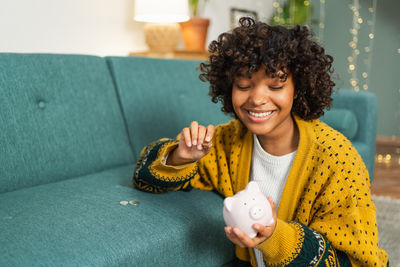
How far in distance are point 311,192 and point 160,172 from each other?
1.36ft

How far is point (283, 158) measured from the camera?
105 centimetres

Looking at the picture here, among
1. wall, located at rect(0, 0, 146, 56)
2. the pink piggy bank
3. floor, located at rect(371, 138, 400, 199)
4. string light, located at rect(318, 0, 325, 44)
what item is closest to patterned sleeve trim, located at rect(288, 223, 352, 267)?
the pink piggy bank

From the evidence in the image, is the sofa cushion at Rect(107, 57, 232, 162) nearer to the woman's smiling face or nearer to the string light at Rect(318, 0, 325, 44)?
the woman's smiling face

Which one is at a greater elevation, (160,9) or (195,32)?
(160,9)

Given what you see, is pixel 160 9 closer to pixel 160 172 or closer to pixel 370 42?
pixel 160 172

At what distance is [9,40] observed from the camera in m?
2.08

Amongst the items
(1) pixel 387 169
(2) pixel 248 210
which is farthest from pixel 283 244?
(1) pixel 387 169

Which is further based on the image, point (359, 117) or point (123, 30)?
point (123, 30)

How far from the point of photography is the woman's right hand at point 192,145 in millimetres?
988

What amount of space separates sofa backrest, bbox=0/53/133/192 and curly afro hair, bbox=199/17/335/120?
2.02 feet

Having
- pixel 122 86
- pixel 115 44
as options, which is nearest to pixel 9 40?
pixel 115 44

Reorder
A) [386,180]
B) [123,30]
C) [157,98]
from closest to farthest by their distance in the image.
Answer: [157,98], [123,30], [386,180]

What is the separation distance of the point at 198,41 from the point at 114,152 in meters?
1.54

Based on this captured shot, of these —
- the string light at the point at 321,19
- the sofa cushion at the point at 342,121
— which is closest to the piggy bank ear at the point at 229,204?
the sofa cushion at the point at 342,121
